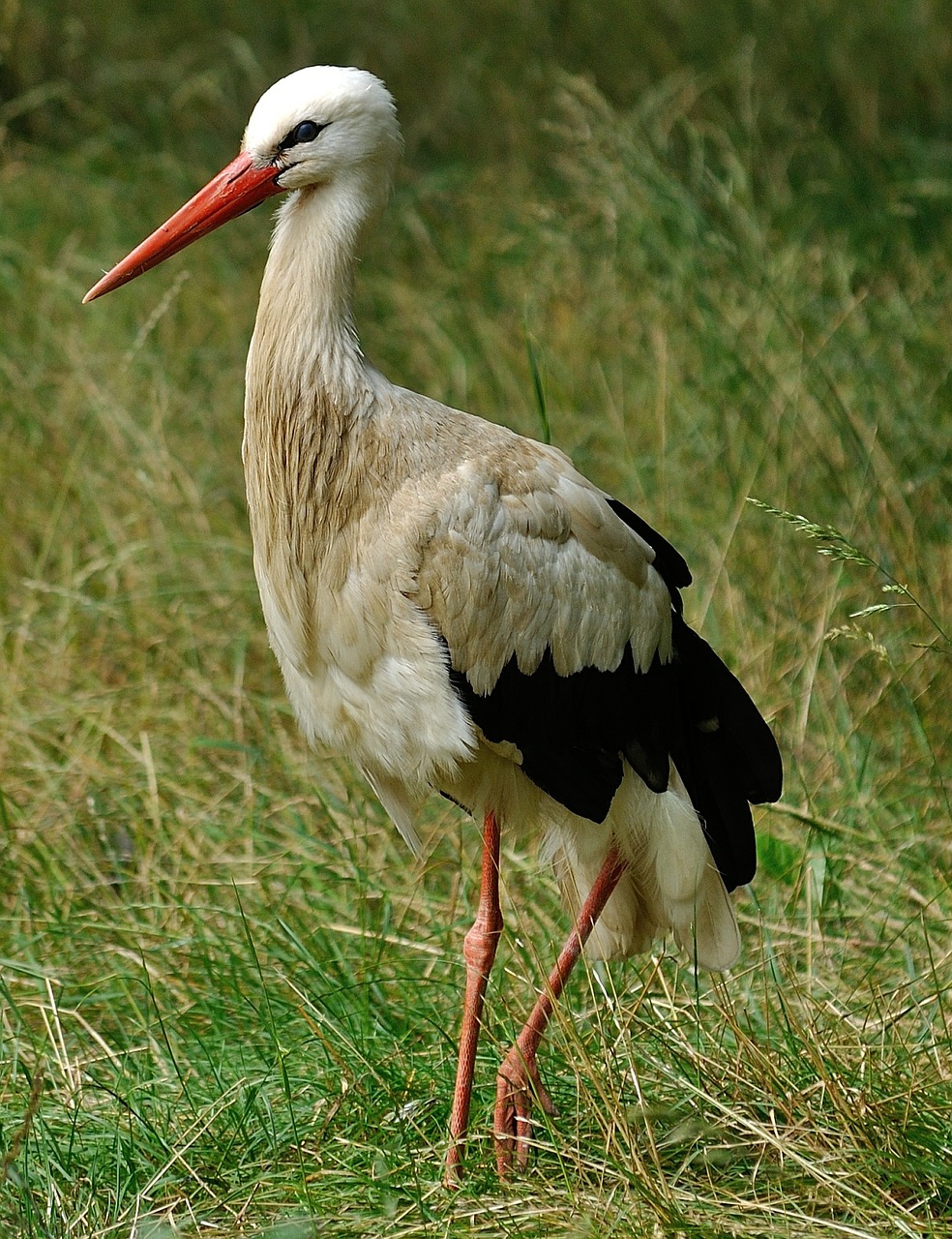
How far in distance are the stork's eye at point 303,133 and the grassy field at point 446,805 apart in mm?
1054

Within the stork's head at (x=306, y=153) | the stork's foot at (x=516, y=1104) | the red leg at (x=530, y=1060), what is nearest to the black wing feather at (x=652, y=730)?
the red leg at (x=530, y=1060)

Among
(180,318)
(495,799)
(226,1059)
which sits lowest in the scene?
(226,1059)

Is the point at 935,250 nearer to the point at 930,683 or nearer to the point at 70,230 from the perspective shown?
the point at 930,683

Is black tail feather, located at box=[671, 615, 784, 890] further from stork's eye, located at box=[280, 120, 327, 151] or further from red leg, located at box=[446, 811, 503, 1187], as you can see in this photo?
stork's eye, located at box=[280, 120, 327, 151]

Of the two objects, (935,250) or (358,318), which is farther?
(358,318)

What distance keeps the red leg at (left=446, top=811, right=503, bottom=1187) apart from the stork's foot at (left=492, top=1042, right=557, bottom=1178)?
61 mm

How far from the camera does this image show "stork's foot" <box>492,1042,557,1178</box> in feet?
8.95

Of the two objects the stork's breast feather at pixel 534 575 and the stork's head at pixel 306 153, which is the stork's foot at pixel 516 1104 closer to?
the stork's breast feather at pixel 534 575

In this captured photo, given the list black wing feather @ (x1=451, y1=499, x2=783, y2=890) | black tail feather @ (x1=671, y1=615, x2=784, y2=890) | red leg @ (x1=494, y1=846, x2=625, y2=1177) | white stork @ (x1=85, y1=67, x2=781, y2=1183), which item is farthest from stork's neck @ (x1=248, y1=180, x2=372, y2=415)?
red leg @ (x1=494, y1=846, x2=625, y2=1177)

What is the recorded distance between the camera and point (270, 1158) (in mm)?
2719

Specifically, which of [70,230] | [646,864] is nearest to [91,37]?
[70,230]

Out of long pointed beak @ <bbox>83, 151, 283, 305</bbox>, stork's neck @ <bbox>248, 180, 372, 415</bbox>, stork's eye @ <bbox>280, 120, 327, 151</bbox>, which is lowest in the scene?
stork's neck @ <bbox>248, 180, 372, 415</bbox>

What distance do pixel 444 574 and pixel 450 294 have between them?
3858 mm

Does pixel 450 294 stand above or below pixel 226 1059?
above
